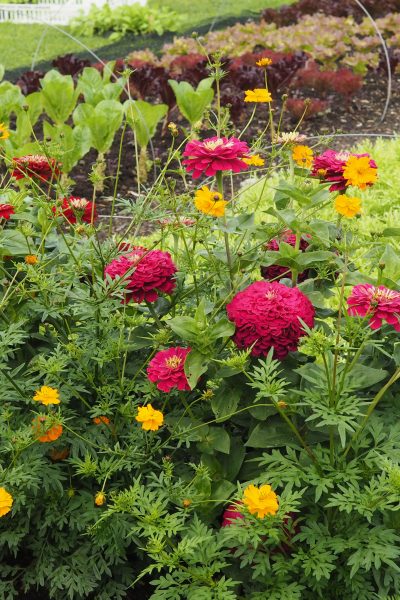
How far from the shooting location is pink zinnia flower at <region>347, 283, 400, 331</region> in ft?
5.25

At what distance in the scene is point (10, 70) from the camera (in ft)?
28.3

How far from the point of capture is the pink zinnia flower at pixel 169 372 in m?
1.66

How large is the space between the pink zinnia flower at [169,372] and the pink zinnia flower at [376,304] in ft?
1.23

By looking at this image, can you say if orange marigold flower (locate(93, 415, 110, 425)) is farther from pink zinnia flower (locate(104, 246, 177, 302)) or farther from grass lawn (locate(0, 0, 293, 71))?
grass lawn (locate(0, 0, 293, 71))

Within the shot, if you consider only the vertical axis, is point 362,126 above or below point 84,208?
below

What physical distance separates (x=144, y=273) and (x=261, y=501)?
59cm

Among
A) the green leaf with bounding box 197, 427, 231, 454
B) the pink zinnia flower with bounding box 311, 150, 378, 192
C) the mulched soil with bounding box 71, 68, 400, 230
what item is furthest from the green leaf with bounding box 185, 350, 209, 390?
the mulched soil with bounding box 71, 68, 400, 230

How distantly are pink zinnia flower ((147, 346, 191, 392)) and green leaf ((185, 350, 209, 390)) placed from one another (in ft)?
0.08

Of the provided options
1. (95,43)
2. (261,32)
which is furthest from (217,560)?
(95,43)

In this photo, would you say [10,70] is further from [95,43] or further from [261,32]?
[261,32]

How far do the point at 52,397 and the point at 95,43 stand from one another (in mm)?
8498

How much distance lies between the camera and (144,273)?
5.80 feet

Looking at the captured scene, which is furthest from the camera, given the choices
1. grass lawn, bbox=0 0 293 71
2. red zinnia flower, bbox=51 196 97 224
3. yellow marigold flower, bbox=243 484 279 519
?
grass lawn, bbox=0 0 293 71

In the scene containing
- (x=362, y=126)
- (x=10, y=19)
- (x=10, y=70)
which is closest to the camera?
(x=362, y=126)
